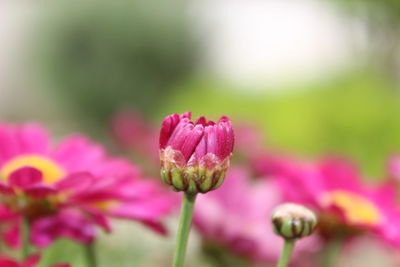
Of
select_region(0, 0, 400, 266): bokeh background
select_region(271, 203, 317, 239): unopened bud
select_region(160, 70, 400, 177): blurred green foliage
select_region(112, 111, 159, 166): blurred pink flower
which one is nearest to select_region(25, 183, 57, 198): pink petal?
select_region(271, 203, 317, 239): unopened bud

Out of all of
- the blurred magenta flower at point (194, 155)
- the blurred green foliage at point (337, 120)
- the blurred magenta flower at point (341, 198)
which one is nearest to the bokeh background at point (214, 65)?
the blurred green foliage at point (337, 120)

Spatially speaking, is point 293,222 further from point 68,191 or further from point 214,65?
point 214,65

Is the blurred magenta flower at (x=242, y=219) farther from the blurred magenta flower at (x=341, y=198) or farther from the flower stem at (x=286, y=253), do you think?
the flower stem at (x=286, y=253)

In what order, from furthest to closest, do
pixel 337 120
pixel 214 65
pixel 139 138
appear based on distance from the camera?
pixel 214 65 < pixel 337 120 < pixel 139 138

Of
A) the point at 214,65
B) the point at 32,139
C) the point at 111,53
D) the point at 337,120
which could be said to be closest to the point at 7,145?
the point at 32,139

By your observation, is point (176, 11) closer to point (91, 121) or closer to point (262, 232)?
point (91, 121)

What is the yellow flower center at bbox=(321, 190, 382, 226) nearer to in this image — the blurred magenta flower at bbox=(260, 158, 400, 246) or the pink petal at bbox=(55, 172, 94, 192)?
the blurred magenta flower at bbox=(260, 158, 400, 246)
